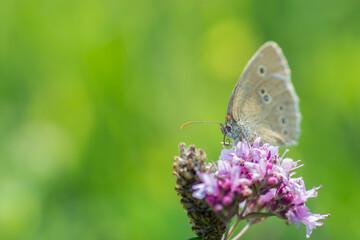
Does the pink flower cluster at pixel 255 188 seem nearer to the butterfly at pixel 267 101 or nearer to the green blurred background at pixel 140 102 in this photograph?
the butterfly at pixel 267 101

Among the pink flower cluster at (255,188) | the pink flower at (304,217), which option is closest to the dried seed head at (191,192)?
the pink flower cluster at (255,188)

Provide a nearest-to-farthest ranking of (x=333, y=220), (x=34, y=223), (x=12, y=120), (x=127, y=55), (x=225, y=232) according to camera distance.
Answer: (x=225, y=232) < (x=34, y=223) < (x=333, y=220) < (x=12, y=120) < (x=127, y=55)

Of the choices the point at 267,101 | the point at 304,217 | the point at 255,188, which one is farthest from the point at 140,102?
the point at 304,217

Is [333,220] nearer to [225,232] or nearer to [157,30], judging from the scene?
[225,232]

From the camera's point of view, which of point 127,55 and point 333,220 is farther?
point 127,55

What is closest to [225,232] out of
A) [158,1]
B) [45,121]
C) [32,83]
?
[45,121]

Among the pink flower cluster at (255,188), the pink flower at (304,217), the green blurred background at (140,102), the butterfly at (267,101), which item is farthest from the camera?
the green blurred background at (140,102)
